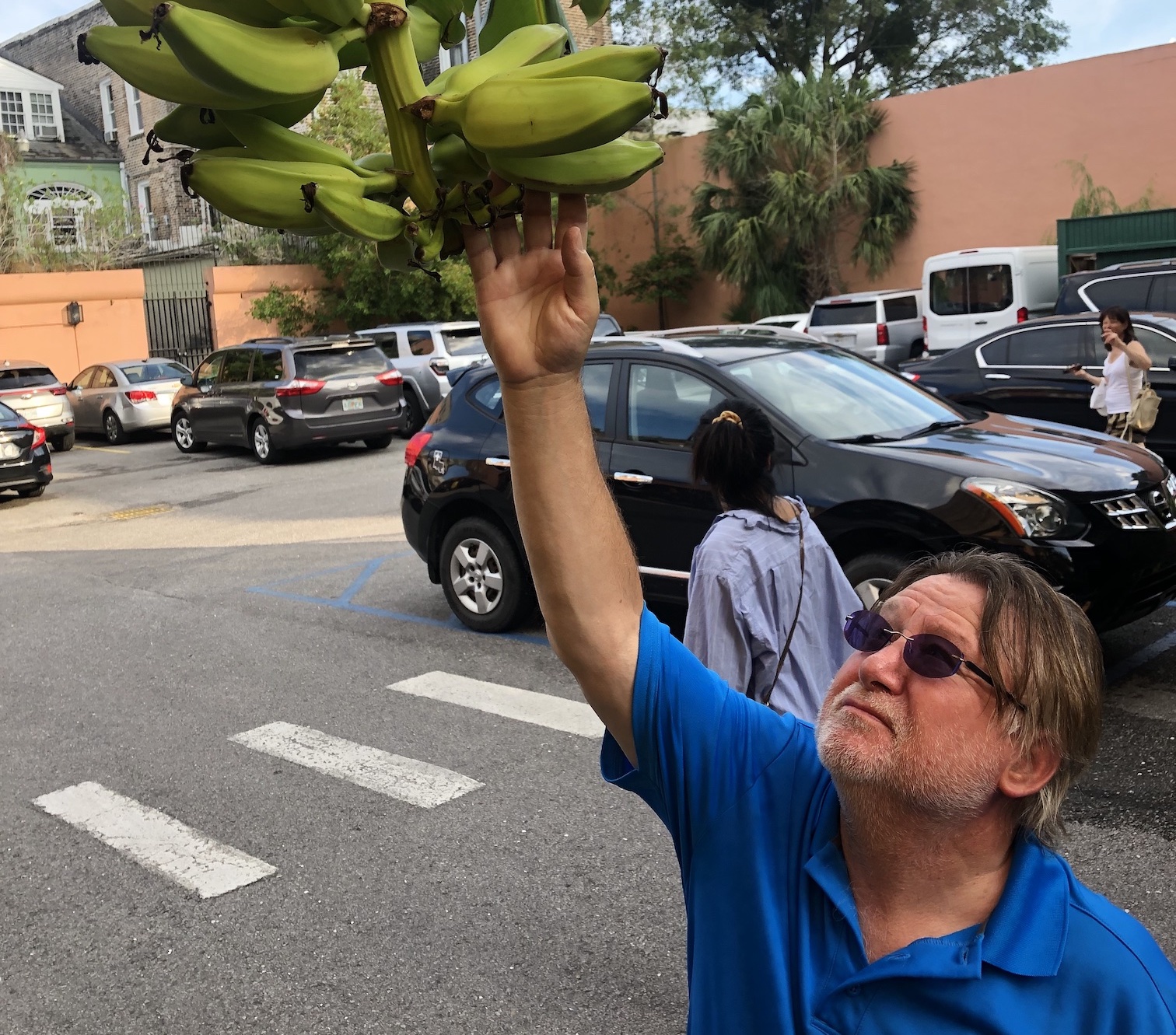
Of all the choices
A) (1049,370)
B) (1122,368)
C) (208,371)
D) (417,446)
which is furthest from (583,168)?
(208,371)

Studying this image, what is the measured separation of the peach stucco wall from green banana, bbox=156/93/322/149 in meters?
21.9

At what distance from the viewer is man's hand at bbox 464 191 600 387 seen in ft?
5.61

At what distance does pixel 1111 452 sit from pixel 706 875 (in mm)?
5768

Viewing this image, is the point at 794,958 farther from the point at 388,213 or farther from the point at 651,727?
the point at 388,213

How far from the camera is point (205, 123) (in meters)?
1.56

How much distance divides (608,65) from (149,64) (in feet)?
1.80

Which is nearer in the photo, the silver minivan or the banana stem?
the banana stem

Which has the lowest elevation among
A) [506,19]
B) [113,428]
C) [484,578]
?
[484,578]

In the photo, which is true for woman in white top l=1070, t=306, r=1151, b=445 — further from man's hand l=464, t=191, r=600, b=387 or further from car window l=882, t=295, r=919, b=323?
car window l=882, t=295, r=919, b=323

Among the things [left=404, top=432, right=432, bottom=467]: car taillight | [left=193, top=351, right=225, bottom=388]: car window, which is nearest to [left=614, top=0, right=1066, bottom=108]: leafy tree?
[left=193, top=351, right=225, bottom=388]: car window

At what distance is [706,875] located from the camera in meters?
1.93

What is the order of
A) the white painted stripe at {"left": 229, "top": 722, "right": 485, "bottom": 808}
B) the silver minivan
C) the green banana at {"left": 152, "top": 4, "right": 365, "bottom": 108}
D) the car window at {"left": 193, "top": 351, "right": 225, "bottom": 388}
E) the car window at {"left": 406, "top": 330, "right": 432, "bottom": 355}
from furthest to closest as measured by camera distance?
the silver minivan < the car window at {"left": 406, "top": 330, "right": 432, "bottom": 355} < the car window at {"left": 193, "top": 351, "right": 225, "bottom": 388} < the white painted stripe at {"left": 229, "top": 722, "right": 485, "bottom": 808} < the green banana at {"left": 152, "top": 4, "right": 365, "bottom": 108}

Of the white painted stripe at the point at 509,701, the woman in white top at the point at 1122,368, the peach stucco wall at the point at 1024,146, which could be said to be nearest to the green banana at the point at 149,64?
the white painted stripe at the point at 509,701

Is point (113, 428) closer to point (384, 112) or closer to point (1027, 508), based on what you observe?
point (1027, 508)
